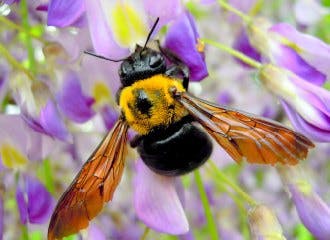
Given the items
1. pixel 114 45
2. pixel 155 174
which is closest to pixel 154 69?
pixel 114 45

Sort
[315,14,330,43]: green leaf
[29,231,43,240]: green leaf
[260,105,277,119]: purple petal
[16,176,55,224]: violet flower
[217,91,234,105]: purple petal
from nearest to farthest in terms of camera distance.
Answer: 1. [16,176,55,224]: violet flower
2. [29,231,43,240]: green leaf
3. [260,105,277,119]: purple petal
4. [315,14,330,43]: green leaf
5. [217,91,234,105]: purple petal

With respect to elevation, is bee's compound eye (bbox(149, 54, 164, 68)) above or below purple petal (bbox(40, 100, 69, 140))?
above

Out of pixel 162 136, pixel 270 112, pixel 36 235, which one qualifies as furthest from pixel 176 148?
pixel 36 235

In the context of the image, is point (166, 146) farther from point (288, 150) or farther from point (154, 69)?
point (288, 150)

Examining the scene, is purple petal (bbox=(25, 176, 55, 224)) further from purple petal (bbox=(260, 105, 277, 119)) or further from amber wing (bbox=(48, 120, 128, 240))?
purple petal (bbox=(260, 105, 277, 119))

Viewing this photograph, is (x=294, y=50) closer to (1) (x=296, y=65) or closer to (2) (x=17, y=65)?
(1) (x=296, y=65)

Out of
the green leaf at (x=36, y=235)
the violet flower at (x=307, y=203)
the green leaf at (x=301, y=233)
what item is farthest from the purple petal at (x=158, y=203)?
the green leaf at (x=301, y=233)

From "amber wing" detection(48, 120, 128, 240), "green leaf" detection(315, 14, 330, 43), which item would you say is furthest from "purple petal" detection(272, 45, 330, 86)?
"green leaf" detection(315, 14, 330, 43)
